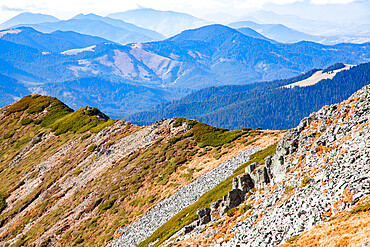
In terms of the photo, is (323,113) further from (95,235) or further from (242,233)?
(95,235)

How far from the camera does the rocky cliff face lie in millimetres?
18531

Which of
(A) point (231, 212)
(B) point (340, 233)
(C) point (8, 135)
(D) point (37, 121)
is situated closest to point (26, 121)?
(D) point (37, 121)

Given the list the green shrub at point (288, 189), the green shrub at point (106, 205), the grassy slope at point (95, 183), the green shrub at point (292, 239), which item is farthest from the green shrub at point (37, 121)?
the green shrub at point (292, 239)

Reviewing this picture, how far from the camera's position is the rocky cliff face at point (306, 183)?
18.5 m

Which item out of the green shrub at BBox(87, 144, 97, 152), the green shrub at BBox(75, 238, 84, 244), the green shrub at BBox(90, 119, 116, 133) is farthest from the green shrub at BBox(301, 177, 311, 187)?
the green shrub at BBox(90, 119, 116, 133)

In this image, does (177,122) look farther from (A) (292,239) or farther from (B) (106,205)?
(A) (292,239)

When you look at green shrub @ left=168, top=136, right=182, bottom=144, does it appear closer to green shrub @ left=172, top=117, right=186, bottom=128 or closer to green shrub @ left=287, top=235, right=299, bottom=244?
green shrub @ left=172, top=117, right=186, bottom=128

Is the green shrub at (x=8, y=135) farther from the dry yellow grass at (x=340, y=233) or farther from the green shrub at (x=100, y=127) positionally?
the dry yellow grass at (x=340, y=233)

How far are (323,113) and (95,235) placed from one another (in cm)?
3871

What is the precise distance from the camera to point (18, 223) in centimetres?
6138

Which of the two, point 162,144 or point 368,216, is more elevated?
point 368,216

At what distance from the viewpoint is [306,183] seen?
21.6 meters

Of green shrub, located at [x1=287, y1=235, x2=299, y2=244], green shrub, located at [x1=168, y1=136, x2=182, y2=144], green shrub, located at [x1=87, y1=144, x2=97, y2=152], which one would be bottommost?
green shrub, located at [x1=87, y1=144, x2=97, y2=152]

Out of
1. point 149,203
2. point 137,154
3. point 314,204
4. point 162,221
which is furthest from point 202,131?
point 314,204
